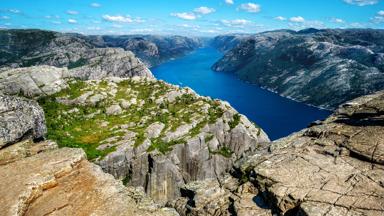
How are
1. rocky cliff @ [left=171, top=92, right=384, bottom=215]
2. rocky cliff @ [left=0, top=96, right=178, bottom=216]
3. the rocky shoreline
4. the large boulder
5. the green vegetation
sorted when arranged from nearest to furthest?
rocky cliff @ [left=0, top=96, right=178, bottom=216]
the rocky shoreline
rocky cliff @ [left=171, top=92, right=384, bottom=215]
the large boulder
the green vegetation

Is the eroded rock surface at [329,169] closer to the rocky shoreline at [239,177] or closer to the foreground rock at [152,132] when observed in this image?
the rocky shoreline at [239,177]

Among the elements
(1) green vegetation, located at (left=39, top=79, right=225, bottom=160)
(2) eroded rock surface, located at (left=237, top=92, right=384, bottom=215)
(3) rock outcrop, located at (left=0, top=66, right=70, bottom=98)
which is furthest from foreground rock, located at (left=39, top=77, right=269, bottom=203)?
(2) eroded rock surface, located at (left=237, top=92, right=384, bottom=215)

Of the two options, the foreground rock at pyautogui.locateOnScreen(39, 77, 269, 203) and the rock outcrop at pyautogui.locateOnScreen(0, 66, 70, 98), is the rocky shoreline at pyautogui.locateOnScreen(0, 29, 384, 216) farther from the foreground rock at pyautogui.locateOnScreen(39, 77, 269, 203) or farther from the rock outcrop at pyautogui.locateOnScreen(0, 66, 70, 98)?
the rock outcrop at pyautogui.locateOnScreen(0, 66, 70, 98)

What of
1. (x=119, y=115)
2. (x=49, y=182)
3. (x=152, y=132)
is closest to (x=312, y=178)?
(x=49, y=182)

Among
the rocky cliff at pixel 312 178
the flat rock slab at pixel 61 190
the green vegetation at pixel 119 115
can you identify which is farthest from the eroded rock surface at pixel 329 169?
the green vegetation at pixel 119 115

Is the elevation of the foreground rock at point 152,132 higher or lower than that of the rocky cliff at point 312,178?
lower

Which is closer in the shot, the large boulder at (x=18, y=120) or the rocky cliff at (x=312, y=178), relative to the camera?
the rocky cliff at (x=312, y=178)

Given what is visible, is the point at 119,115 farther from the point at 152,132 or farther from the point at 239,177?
the point at 239,177

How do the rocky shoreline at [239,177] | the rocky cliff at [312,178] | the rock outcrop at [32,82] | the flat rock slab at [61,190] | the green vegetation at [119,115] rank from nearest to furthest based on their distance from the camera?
the flat rock slab at [61,190] → the rocky shoreline at [239,177] → the rocky cliff at [312,178] → the green vegetation at [119,115] → the rock outcrop at [32,82]
